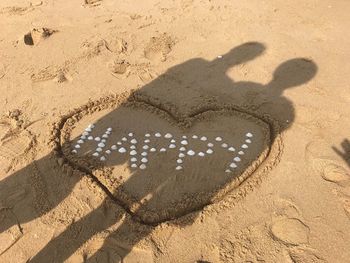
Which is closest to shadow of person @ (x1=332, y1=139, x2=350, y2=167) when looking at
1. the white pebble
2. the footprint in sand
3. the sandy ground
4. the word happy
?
the sandy ground

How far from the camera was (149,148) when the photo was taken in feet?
13.9

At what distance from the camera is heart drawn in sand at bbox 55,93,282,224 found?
3.74 meters

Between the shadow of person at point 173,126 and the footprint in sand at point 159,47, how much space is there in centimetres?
39

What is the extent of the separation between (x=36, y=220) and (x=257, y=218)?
2.08 metres

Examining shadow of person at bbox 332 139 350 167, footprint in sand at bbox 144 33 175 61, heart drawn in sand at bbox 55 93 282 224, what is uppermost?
footprint in sand at bbox 144 33 175 61

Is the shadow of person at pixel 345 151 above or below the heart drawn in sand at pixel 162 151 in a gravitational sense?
below

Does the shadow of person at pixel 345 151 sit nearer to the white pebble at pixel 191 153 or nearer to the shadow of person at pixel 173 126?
the shadow of person at pixel 173 126

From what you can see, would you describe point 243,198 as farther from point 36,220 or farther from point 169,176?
point 36,220

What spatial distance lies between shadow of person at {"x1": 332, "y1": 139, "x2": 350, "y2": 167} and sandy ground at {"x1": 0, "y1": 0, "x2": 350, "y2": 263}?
0.08 feet

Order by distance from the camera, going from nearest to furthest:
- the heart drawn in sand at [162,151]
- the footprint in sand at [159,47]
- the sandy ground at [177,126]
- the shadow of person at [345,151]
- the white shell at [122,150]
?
the sandy ground at [177,126] → the heart drawn in sand at [162,151] → the shadow of person at [345,151] → the white shell at [122,150] → the footprint in sand at [159,47]

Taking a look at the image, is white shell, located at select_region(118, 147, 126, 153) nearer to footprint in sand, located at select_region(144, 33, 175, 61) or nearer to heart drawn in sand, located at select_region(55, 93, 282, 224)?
heart drawn in sand, located at select_region(55, 93, 282, 224)

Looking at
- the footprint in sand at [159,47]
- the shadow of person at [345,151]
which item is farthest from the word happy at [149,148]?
the footprint in sand at [159,47]

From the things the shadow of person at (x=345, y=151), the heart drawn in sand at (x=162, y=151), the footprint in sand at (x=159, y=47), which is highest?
the footprint in sand at (x=159, y=47)

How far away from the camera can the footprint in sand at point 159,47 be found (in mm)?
5621
